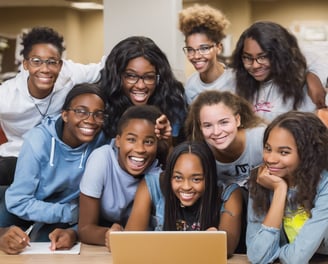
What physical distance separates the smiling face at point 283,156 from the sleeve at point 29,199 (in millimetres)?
846

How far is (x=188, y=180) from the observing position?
1.72 m

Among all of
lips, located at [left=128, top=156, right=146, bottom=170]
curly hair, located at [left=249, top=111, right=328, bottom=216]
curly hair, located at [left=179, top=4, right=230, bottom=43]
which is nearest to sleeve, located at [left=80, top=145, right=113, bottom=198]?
lips, located at [left=128, top=156, right=146, bottom=170]

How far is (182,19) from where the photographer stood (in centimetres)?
245

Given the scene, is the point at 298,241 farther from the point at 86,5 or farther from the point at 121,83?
the point at 86,5

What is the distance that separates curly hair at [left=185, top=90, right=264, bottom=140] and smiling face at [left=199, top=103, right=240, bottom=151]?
0.03 m

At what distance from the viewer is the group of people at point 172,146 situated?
163 cm

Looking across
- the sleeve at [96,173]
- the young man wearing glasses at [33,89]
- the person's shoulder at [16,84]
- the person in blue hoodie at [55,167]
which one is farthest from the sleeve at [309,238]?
the person's shoulder at [16,84]

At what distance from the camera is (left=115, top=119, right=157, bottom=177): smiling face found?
189 centimetres

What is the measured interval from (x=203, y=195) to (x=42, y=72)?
0.95m

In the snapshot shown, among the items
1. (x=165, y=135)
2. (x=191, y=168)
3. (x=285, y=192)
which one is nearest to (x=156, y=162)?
(x=165, y=135)

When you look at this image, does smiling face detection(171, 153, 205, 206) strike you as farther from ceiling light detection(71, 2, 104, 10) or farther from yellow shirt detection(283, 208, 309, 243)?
ceiling light detection(71, 2, 104, 10)

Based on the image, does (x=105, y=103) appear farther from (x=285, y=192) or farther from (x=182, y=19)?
(x=285, y=192)

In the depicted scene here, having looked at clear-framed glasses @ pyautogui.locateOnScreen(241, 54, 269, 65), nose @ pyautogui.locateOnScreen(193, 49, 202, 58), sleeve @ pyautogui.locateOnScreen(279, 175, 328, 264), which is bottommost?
sleeve @ pyautogui.locateOnScreen(279, 175, 328, 264)

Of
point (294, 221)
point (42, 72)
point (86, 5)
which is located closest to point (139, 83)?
point (42, 72)
